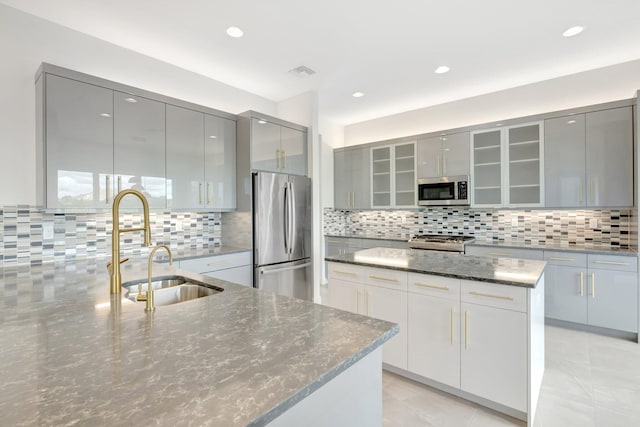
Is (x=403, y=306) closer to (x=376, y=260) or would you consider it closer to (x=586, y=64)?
(x=376, y=260)

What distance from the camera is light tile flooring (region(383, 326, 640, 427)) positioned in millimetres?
1794

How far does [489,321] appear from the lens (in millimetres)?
1823

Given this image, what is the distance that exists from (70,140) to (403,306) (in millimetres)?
2729

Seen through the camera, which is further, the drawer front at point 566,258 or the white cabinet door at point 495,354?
the drawer front at point 566,258

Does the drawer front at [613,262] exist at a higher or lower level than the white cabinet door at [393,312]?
higher

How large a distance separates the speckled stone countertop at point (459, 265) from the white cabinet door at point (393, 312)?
0.66 ft

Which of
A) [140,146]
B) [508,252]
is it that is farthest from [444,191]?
[140,146]

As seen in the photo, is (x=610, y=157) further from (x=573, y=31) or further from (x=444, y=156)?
(x=444, y=156)

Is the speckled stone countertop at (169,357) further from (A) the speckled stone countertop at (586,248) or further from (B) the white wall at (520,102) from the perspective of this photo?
(B) the white wall at (520,102)

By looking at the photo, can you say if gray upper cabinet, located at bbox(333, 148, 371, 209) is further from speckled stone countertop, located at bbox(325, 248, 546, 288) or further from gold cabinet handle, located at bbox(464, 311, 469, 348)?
gold cabinet handle, located at bbox(464, 311, 469, 348)

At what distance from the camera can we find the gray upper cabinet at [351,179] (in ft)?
16.6

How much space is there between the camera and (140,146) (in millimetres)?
2695

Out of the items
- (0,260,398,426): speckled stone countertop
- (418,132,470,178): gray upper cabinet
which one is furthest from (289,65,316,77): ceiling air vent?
(0,260,398,426): speckled stone countertop

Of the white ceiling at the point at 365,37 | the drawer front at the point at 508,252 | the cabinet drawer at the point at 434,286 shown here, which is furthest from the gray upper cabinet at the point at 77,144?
the drawer front at the point at 508,252
